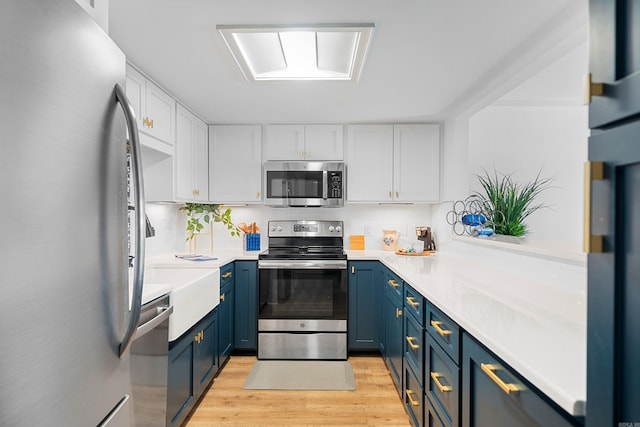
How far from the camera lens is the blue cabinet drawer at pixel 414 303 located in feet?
5.87

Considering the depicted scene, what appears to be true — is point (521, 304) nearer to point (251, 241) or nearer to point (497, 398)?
point (497, 398)

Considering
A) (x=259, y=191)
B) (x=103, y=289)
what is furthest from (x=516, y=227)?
(x=103, y=289)

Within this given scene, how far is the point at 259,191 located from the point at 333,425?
2128mm

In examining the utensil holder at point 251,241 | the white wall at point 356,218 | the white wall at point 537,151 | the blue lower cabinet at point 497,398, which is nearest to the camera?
the blue lower cabinet at point 497,398

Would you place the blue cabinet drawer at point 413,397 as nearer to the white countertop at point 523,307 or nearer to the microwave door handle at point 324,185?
the white countertop at point 523,307

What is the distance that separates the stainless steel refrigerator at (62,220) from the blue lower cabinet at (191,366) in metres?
0.99

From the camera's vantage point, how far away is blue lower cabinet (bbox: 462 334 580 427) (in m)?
0.80

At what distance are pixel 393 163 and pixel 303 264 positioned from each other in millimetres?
1348

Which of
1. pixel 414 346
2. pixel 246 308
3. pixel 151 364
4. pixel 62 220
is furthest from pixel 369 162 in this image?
pixel 62 220

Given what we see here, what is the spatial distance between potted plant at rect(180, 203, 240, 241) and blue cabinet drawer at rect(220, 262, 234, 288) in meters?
0.64

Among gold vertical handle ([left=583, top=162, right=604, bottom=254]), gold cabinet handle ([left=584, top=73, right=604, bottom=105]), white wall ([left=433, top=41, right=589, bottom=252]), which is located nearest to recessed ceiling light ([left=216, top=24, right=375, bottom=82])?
gold cabinet handle ([left=584, top=73, right=604, bottom=105])

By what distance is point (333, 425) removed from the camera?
209 centimetres

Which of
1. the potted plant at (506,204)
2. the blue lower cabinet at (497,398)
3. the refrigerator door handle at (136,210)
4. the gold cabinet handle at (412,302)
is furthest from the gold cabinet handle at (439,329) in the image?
the potted plant at (506,204)

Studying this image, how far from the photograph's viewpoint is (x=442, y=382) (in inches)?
58.9
